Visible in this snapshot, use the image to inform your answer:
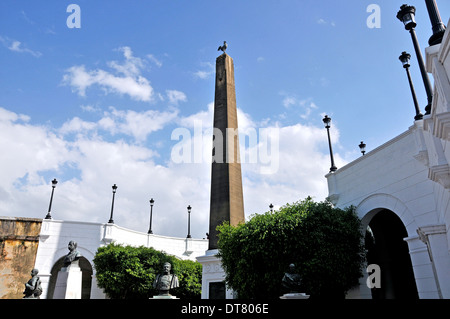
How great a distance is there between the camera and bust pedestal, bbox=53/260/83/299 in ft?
42.3

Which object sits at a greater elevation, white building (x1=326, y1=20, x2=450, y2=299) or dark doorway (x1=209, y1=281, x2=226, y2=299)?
white building (x1=326, y1=20, x2=450, y2=299)

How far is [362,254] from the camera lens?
610 inches

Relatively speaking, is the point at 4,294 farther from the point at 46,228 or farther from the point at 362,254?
the point at 362,254

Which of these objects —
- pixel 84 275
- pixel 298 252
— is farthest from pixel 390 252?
pixel 84 275

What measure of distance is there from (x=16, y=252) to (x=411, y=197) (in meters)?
28.9

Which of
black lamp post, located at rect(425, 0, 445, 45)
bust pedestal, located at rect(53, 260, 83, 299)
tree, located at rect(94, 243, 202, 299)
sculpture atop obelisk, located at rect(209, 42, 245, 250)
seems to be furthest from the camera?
tree, located at rect(94, 243, 202, 299)

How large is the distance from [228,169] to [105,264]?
1477cm

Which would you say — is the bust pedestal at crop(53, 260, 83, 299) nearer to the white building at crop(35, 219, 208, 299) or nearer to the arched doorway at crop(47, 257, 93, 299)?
the white building at crop(35, 219, 208, 299)

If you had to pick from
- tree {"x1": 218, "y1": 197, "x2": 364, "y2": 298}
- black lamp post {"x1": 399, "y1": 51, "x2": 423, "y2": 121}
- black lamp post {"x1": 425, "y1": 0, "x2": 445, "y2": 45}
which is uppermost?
black lamp post {"x1": 399, "y1": 51, "x2": 423, "y2": 121}

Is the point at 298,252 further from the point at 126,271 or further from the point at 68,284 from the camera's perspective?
the point at 126,271

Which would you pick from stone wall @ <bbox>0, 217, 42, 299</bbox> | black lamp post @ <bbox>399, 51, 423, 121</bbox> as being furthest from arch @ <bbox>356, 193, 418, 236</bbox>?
stone wall @ <bbox>0, 217, 42, 299</bbox>

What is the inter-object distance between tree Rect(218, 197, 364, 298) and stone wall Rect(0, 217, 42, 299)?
800 inches

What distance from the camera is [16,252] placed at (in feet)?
88.7
